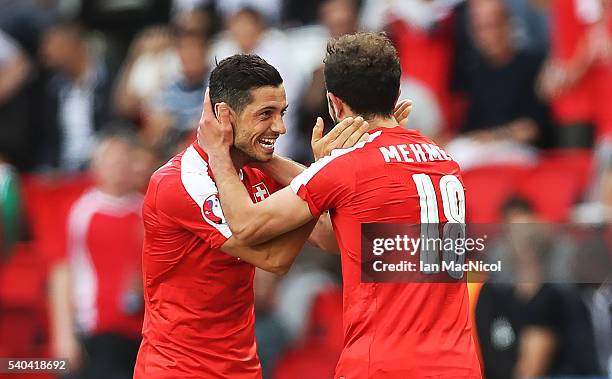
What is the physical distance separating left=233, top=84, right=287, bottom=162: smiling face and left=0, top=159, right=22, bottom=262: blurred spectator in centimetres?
523

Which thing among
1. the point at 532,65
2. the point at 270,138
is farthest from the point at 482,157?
the point at 270,138

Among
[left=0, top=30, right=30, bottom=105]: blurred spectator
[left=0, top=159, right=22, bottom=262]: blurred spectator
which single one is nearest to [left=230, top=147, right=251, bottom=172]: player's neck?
[left=0, top=159, right=22, bottom=262]: blurred spectator

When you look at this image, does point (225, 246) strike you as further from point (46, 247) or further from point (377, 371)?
point (46, 247)

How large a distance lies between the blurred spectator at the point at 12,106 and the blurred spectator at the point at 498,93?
4.38 metres

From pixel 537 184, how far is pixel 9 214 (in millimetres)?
4327

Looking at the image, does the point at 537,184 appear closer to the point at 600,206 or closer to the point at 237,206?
the point at 600,206

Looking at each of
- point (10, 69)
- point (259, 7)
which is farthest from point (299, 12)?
point (10, 69)

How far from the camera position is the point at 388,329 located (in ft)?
15.8

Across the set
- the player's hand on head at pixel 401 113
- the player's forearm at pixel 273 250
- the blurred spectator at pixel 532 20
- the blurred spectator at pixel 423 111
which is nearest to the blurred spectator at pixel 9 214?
the blurred spectator at pixel 423 111

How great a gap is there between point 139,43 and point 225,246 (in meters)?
7.52

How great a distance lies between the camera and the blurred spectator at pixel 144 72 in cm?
1174

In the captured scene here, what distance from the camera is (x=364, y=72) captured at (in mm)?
4930

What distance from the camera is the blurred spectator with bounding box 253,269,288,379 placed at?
28.7 feet

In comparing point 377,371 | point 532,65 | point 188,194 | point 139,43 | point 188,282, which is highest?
point 139,43
